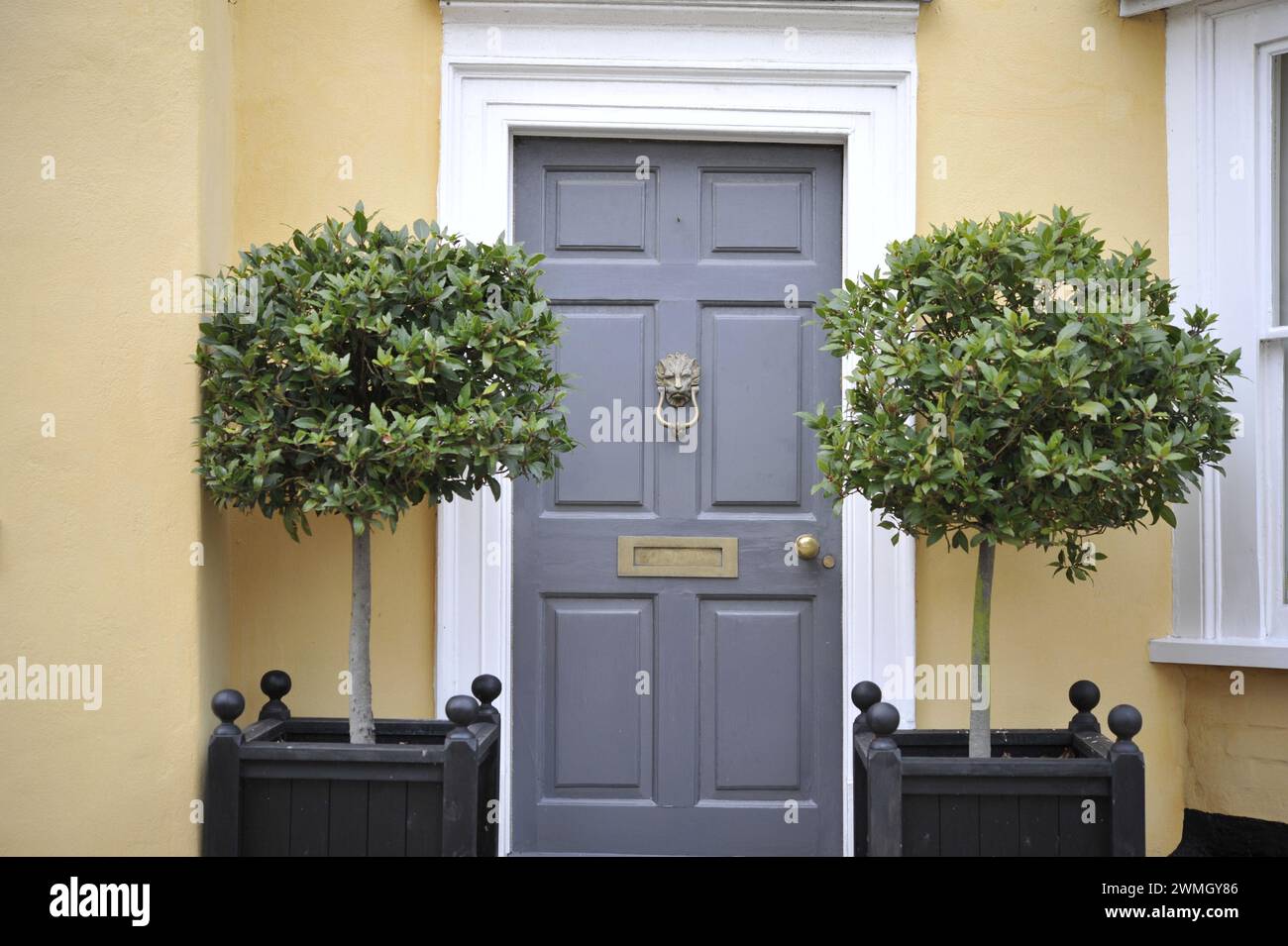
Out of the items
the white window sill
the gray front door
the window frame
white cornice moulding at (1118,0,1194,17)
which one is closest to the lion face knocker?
the gray front door

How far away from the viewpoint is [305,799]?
329cm

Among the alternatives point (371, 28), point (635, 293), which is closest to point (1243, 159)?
point (635, 293)

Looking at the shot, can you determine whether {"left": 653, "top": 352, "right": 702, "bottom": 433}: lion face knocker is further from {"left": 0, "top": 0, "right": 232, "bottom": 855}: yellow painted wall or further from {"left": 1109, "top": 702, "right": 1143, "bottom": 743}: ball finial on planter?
{"left": 1109, "top": 702, "right": 1143, "bottom": 743}: ball finial on planter

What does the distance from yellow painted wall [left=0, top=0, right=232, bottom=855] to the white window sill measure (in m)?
3.02

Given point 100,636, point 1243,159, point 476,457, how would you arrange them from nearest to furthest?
point 476,457, point 100,636, point 1243,159

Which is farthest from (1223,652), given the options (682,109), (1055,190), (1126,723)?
(682,109)

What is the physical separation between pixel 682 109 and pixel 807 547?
1522mm

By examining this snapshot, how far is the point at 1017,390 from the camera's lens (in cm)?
303

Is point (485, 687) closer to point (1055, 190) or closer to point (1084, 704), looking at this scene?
point (1084, 704)

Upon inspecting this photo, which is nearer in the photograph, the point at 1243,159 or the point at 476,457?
the point at 476,457

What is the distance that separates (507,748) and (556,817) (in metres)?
0.29

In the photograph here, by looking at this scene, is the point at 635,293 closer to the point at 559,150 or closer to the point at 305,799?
the point at 559,150

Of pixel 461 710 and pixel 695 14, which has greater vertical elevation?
pixel 695 14

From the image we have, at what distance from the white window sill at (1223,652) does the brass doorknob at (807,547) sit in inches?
44.9
